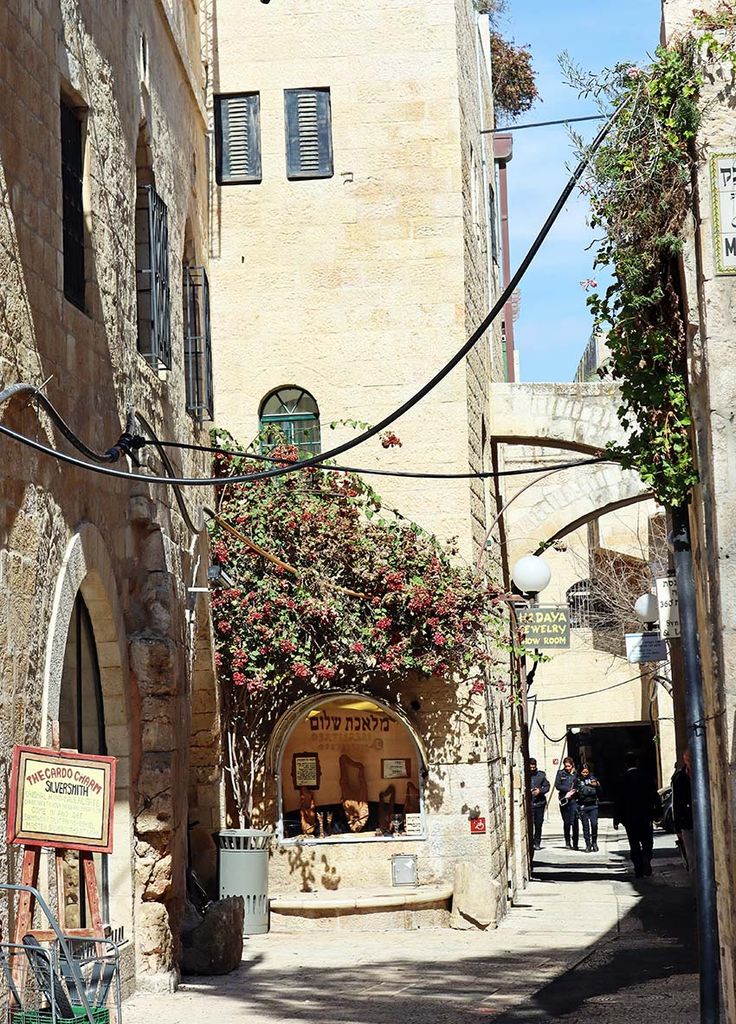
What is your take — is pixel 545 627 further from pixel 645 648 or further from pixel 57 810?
pixel 57 810

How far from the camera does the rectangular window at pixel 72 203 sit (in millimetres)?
8664

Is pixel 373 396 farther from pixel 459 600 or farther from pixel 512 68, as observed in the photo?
pixel 512 68

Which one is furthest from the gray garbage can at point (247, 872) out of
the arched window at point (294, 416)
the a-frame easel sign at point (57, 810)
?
the a-frame easel sign at point (57, 810)


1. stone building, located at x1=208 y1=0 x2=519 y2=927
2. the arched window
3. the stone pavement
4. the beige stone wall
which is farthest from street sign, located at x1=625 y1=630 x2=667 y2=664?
the beige stone wall

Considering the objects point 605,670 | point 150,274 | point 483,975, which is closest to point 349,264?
point 150,274

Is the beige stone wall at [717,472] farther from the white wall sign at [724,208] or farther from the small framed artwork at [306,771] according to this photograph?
the small framed artwork at [306,771]

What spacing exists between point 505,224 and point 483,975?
57.2 feet

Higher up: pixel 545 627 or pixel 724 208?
pixel 724 208

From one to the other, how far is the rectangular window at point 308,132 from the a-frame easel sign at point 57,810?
9.49 metres

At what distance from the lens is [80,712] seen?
910cm

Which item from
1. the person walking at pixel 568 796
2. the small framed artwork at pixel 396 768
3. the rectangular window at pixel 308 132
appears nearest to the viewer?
the small framed artwork at pixel 396 768

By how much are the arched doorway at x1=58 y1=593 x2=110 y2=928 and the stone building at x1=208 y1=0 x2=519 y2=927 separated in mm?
5092

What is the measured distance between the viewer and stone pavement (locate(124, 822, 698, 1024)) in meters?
9.10

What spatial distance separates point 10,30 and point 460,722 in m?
8.48
